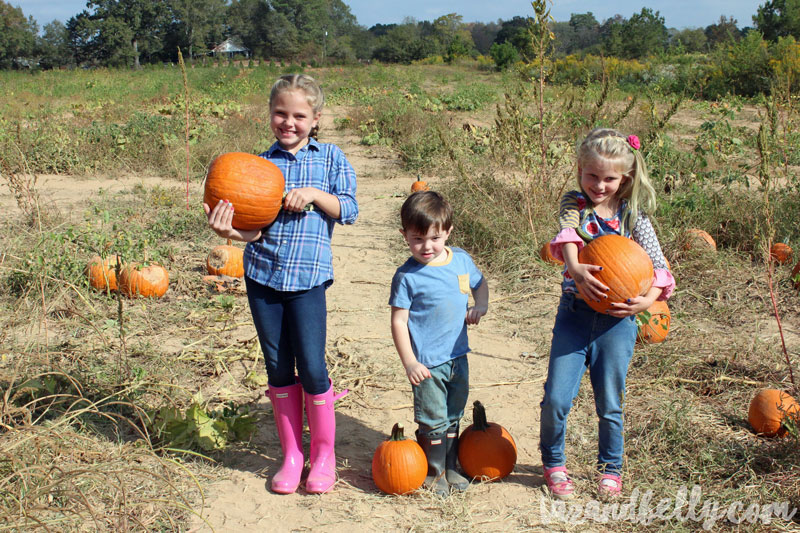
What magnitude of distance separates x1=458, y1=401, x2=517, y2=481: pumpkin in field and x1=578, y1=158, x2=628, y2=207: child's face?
3.28 feet

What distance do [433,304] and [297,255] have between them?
1.93ft

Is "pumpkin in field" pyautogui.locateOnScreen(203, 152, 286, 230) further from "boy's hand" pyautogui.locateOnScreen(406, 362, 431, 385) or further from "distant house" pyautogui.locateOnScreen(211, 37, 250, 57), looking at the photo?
"distant house" pyautogui.locateOnScreen(211, 37, 250, 57)

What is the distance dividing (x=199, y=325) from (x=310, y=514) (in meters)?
2.25

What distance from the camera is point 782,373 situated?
3.54 m

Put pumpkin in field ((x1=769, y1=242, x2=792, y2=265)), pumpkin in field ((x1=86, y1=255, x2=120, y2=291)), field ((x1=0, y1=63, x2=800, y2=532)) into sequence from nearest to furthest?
field ((x1=0, y1=63, x2=800, y2=532))
pumpkin in field ((x1=86, y1=255, x2=120, y2=291))
pumpkin in field ((x1=769, y1=242, x2=792, y2=265))

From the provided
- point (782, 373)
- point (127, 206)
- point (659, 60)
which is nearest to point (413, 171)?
point (127, 206)

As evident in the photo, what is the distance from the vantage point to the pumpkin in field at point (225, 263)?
17.0 ft

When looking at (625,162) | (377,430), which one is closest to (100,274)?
(377,430)

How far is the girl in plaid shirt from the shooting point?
2.48 metres

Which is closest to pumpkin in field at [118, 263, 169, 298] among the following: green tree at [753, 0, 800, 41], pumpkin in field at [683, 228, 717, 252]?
pumpkin in field at [683, 228, 717, 252]

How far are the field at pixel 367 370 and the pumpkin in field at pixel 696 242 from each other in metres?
0.05

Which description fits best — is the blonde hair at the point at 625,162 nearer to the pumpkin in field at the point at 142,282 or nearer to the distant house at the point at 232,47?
the pumpkin in field at the point at 142,282

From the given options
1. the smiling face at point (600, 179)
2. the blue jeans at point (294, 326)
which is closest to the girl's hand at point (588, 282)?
the smiling face at point (600, 179)

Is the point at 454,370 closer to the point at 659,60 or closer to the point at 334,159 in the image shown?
the point at 334,159
